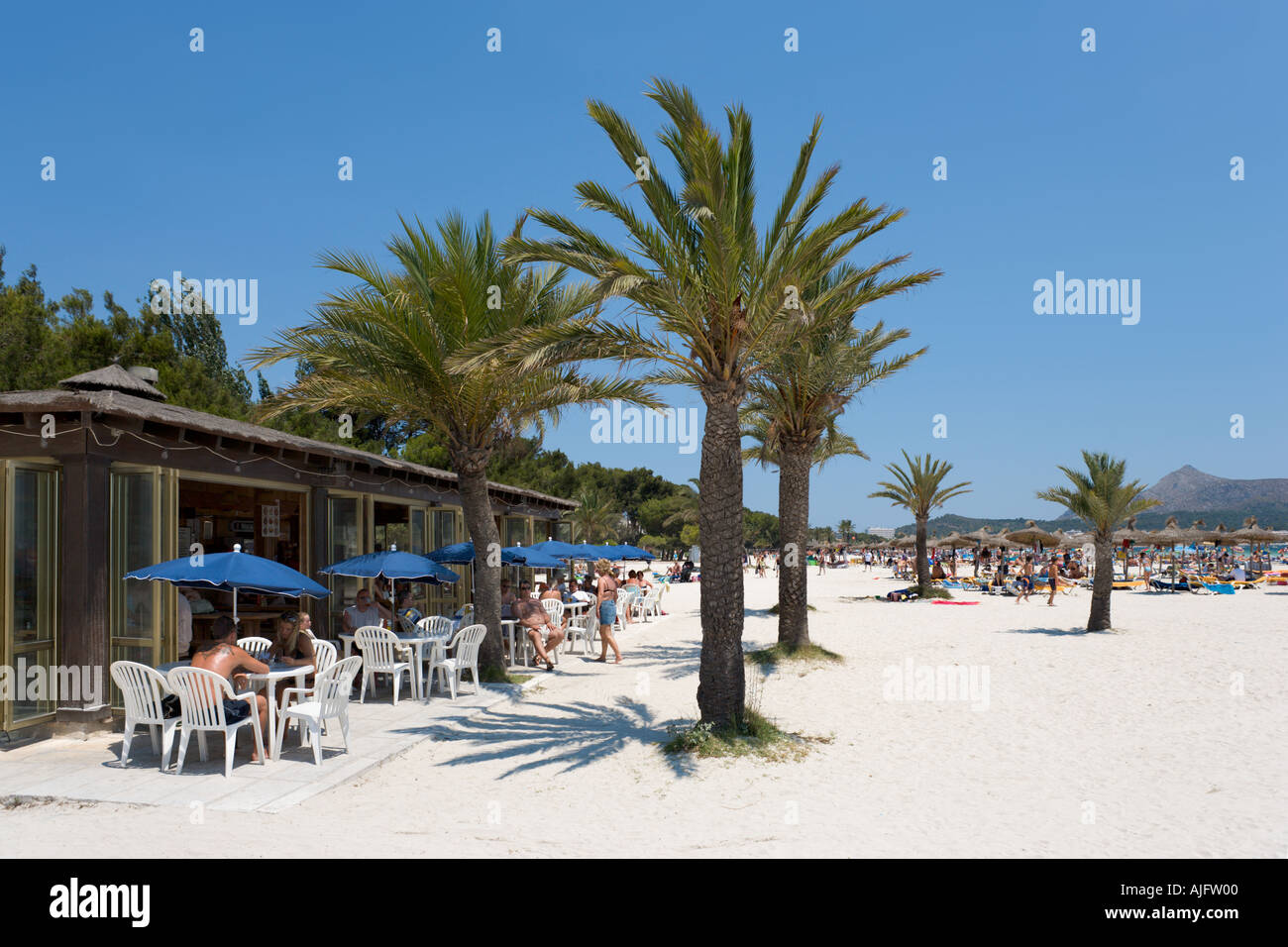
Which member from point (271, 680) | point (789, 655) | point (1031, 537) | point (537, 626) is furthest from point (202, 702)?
point (1031, 537)

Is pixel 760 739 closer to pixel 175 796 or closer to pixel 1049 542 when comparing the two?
pixel 175 796

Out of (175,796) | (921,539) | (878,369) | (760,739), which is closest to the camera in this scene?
(175,796)

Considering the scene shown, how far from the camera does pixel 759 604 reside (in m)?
25.4

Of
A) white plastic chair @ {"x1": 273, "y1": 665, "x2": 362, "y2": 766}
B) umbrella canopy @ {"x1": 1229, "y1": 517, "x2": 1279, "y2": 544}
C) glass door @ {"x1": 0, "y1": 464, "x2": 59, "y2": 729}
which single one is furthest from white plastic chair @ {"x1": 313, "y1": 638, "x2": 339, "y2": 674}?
umbrella canopy @ {"x1": 1229, "y1": 517, "x2": 1279, "y2": 544}

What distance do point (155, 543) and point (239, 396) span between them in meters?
26.0

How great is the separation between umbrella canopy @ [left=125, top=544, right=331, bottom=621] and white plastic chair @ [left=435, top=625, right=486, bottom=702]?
228 cm

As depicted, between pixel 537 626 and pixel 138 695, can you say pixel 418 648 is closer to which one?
pixel 537 626

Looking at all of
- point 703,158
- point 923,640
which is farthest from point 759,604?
point 703,158

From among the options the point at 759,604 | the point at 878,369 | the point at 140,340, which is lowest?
the point at 759,604

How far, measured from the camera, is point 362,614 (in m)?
10.5

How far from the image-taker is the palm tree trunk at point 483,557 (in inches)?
436

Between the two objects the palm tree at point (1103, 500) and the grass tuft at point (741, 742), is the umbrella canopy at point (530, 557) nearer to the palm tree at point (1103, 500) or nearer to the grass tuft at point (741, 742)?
the grass tuft at point (741, 742)

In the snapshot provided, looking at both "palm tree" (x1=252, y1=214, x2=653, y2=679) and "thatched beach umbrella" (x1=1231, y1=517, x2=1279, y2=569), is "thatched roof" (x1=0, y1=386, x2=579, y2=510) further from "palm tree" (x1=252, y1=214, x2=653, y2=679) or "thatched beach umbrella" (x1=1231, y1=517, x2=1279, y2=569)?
"thatched beach umbrella" (x1=1231, y1=517, x2=1279, y2=569)

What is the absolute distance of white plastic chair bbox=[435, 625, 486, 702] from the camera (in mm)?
9961
